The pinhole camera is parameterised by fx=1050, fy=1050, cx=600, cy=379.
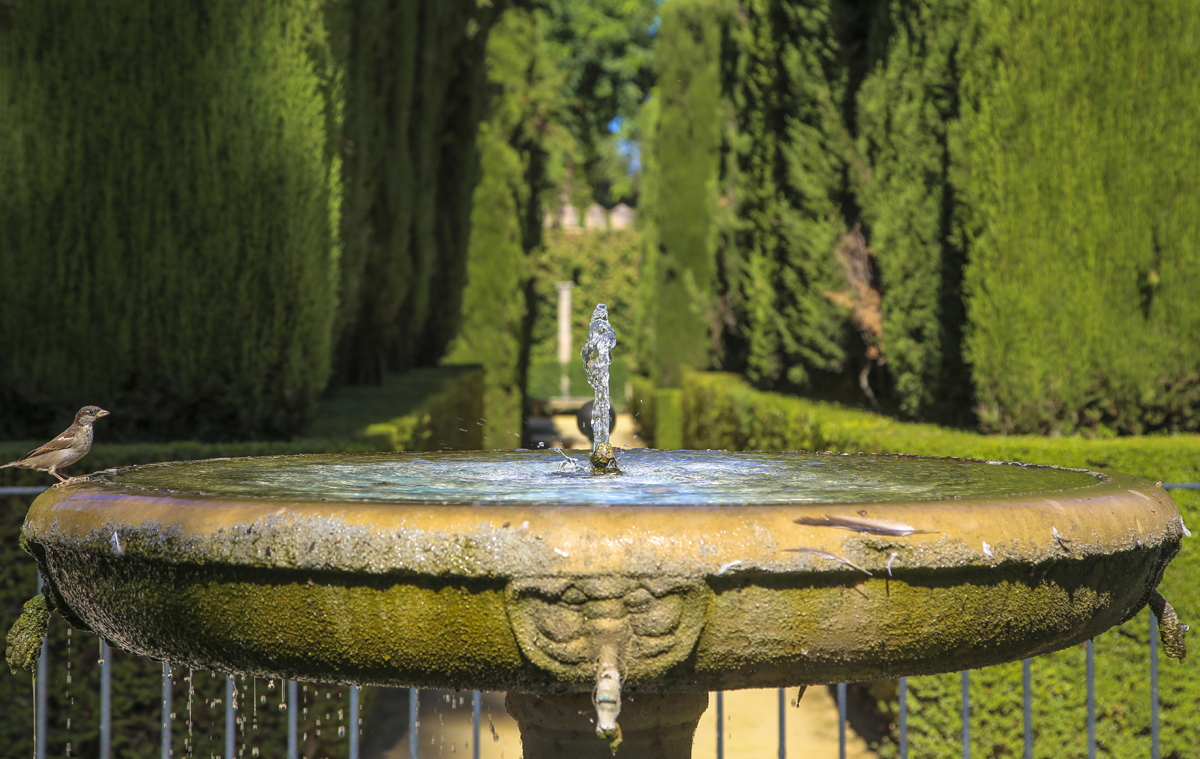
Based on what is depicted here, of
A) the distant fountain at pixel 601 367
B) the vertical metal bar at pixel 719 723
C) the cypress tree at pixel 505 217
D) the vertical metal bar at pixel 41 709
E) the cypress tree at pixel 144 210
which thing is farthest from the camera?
the cypress tree at pixel 505 217

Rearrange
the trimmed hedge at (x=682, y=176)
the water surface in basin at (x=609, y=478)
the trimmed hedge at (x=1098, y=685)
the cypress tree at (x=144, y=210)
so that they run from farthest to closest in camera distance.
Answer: the trimmed hedge at (x=682, y=176) < the cypress tree at (x=144, y=210) < the trimmed hedge at (x=1098, y=685) < the water surface in basin at (x=609, y=478)

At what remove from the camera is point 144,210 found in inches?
195

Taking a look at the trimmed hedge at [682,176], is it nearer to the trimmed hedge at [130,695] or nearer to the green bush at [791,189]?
the green bush at [791,189]

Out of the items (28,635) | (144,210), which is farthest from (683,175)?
(28,635)

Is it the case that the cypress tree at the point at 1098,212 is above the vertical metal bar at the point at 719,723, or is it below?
above

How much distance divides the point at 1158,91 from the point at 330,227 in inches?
168

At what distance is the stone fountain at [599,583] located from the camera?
1503mm

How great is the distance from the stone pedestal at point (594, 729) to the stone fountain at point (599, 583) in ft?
1.84

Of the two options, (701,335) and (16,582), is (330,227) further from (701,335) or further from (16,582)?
(701,335)

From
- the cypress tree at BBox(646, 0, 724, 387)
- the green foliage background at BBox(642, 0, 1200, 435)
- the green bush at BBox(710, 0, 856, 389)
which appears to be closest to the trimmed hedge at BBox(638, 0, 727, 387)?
the cypress tree at BBox(646, 0, 724, 387)

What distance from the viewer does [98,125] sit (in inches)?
195

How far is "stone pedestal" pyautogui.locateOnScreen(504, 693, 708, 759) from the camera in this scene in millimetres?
2170

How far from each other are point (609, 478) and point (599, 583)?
1.00 metres

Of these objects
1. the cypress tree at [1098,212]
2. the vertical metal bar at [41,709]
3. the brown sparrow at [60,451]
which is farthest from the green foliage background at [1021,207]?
the vertical metal bar at [41,709]
